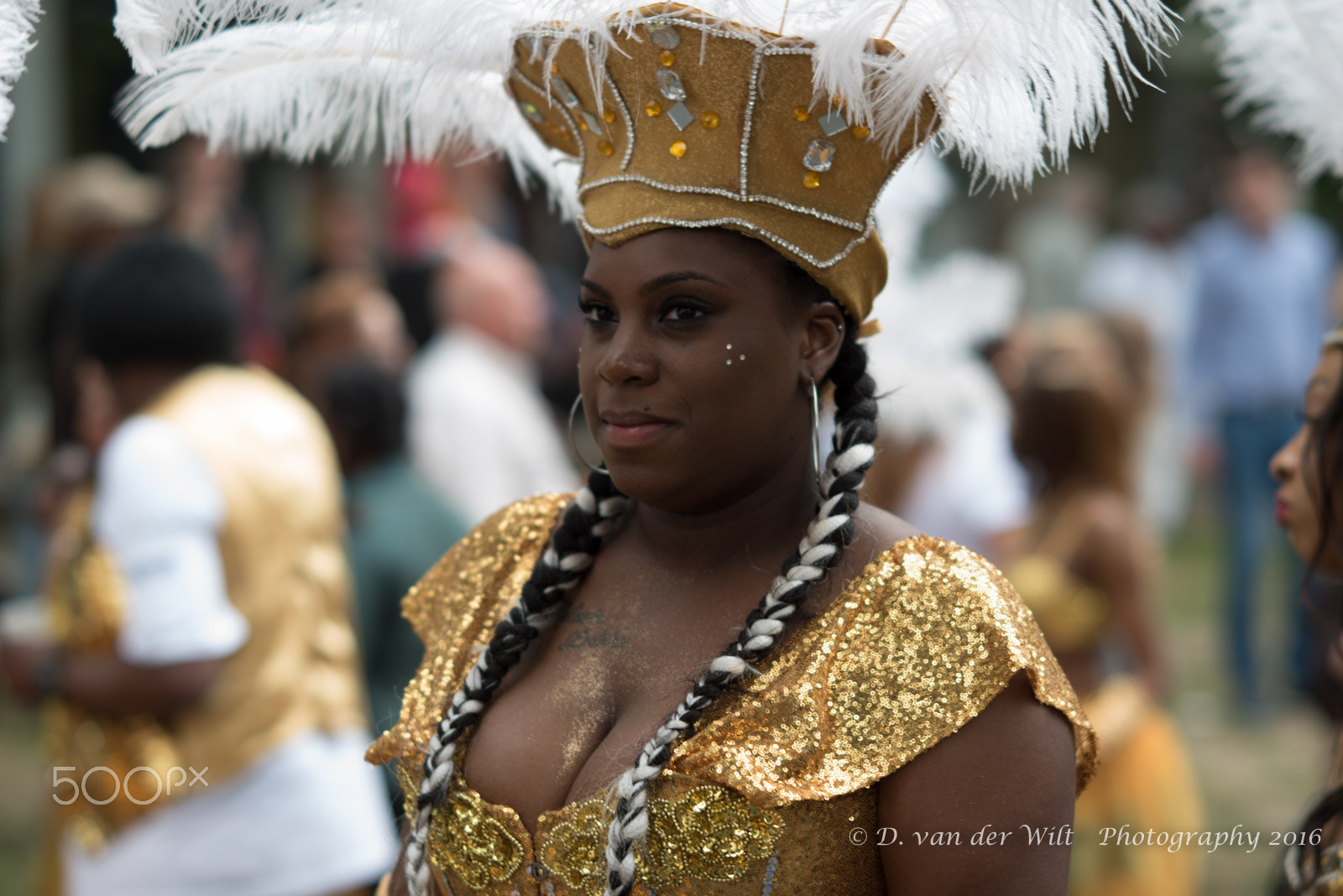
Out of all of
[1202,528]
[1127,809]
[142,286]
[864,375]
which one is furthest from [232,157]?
[1202,528]

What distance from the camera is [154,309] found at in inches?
130

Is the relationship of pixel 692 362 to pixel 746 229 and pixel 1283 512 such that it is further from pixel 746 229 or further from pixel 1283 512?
pixel 1283 512

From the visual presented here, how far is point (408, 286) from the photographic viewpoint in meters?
7.67

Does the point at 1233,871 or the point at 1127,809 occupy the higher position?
the point at 1127,809

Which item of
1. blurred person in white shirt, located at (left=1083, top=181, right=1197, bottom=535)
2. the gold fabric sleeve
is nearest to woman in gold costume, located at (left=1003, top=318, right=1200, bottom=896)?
the gold fabric sleeve

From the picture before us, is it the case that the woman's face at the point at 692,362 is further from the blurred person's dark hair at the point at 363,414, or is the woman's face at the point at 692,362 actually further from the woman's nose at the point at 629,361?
the blurred person's dark hair at the point at 363,414

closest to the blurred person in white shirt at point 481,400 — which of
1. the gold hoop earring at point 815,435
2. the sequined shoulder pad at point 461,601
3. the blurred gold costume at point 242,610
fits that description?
the blurred gold costume at point 242,610

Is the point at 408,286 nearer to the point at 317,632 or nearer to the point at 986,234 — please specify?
the point at 317,632

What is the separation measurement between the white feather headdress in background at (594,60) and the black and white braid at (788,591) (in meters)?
0.35

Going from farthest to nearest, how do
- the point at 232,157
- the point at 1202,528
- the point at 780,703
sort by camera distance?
the point at 1202,528 → the point at 232,157 → the point at 780,703

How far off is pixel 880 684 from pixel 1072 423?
2.82 meters

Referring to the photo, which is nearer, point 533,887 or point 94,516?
point 533,887

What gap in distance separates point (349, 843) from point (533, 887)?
172cm

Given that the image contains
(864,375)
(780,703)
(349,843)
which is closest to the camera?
(780,703)
